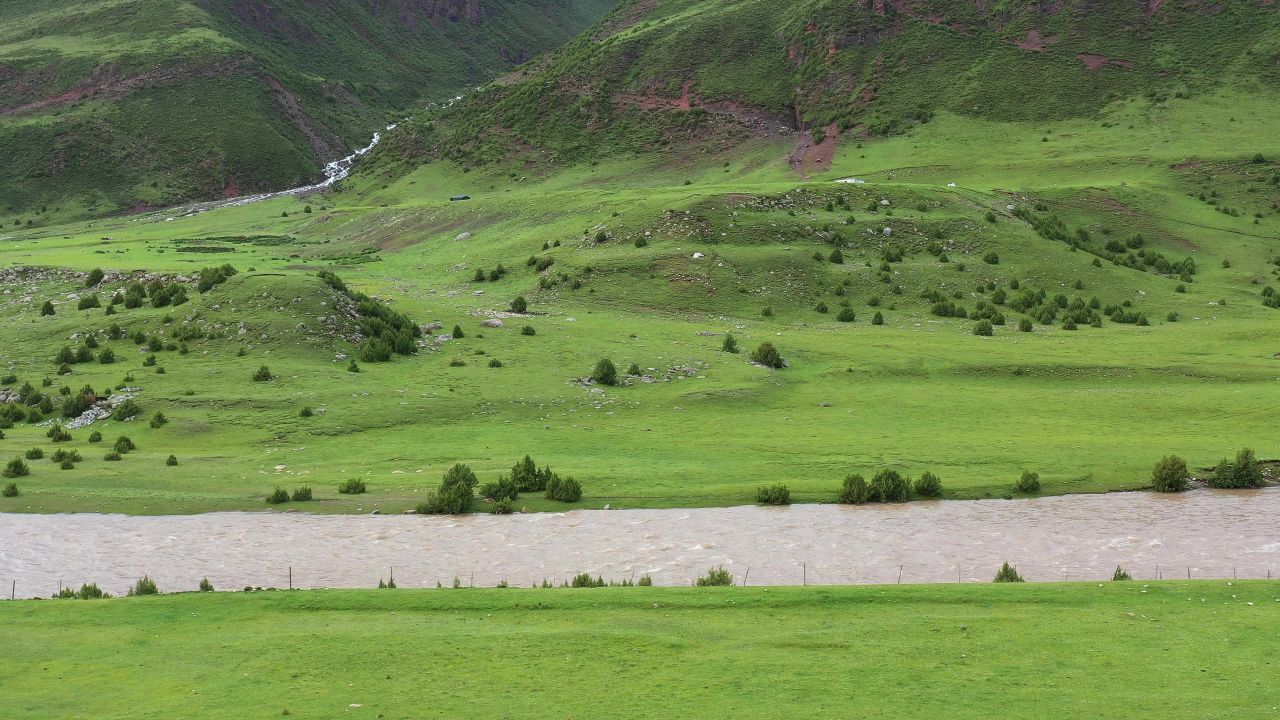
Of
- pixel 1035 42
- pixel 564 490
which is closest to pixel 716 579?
pixel 564 490

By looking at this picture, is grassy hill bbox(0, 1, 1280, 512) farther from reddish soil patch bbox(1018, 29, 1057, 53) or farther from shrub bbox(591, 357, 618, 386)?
reddish soil patch bbox(1018, 29, 1057, 53)

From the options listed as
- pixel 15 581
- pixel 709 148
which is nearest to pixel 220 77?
pixel 709 148

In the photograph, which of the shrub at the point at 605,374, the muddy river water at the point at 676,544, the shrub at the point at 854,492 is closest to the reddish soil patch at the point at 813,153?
the shrub at the point at 605,374

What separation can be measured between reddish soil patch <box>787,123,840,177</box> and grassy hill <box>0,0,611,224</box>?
226 ft

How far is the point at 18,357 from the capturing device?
44.7 m

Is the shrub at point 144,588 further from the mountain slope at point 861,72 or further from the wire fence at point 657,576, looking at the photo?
the mountain slope at point 861,72

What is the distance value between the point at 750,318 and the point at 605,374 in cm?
1502

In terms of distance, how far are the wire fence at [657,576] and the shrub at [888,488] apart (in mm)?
5379

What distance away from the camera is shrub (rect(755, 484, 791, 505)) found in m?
27.9

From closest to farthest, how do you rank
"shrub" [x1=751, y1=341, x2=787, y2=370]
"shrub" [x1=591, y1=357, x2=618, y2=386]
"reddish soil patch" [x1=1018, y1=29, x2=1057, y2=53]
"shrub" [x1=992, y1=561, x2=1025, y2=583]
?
1. "shrub" [x1=992, y1=561, x2=1025, y2=583]
2. "shrub" [x1=591, y1=357, x2=618, y2=386]
3. "shrub" [x1=751, y1=341, x2=787, y2=370]
4. "reddish soil patch" [x1=1018, y1=29, x2=1057, y2=53]

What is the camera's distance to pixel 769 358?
1721 inches

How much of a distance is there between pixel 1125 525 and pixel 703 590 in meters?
12.6

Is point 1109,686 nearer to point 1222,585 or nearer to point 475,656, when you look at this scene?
point 1222,585

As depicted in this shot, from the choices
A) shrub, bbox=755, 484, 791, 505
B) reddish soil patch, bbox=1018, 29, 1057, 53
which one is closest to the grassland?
shrub, bbox=755, 484, 791, 505
